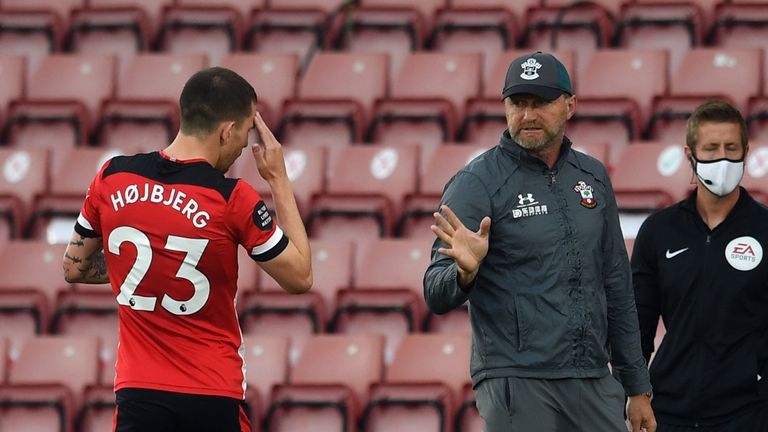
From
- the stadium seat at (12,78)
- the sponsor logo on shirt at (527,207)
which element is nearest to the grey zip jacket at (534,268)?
the sponsor logo on shirt at (527,207)

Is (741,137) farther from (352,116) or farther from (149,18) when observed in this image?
(149,18)

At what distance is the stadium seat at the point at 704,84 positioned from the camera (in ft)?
30.8

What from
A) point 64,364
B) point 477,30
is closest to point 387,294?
point 64,364

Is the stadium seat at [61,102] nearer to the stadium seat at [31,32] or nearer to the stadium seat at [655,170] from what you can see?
the stadium seat at [31,32]

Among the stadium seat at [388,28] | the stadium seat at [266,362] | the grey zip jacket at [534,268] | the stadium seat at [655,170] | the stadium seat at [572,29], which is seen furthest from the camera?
the stadium seat at [388,28]

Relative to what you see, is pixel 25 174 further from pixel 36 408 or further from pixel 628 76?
pixel 628 76

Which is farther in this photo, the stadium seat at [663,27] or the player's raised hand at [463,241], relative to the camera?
the stadium seat at [663,27]

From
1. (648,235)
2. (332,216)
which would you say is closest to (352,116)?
(332,216)

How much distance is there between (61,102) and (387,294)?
10.9 ft

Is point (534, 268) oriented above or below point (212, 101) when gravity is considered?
below

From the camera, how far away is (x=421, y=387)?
7621mm

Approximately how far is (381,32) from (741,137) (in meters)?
5.97

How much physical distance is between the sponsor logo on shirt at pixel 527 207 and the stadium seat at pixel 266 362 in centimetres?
379

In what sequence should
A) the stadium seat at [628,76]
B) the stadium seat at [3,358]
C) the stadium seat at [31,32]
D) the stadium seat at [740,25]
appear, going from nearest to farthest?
the stadium seat at [3,358], the stadium seat at [628,76], the stadium seat at [740,25], the stadium seat at [31,32]
